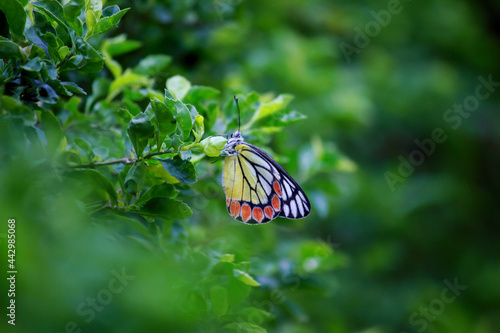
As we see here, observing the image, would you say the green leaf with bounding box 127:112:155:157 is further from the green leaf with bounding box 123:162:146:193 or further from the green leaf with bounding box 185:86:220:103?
the green leaf with bounding box 185:86:220:103

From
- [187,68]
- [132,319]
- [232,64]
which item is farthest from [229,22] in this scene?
[132,319]

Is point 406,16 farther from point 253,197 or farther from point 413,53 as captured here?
point 253,197

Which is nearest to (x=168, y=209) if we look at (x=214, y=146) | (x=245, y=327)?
(x=214, y=146)

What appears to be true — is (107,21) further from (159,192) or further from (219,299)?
(219,299)

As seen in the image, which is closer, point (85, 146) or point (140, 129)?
point (140, 129)

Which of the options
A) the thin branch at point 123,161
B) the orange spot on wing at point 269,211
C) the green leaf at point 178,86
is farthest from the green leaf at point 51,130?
the orange spot on wing at point 269,211

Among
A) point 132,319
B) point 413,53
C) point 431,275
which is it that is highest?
point 132,319
